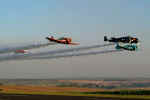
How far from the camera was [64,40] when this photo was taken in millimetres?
82188

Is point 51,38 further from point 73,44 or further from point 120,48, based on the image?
point 120,48

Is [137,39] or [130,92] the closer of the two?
[137,39]

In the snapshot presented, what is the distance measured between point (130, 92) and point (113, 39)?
2041 cm

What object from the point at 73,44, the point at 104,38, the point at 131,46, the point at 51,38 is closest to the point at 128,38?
the point at 131,46

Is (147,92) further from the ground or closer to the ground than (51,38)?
closer to the ground

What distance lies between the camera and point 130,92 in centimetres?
9775

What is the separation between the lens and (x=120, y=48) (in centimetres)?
8969

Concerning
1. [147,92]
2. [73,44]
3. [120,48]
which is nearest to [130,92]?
[147,92]

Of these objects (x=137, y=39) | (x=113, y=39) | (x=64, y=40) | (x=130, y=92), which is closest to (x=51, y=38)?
(x=64, y=40)

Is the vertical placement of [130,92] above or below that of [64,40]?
below

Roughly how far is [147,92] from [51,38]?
35780 millimetres

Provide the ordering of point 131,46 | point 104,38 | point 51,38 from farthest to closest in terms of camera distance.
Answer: point 104,38, point 131,46, point 51,38

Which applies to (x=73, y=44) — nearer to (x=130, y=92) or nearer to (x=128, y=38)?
Answer: (x=128, y=38)

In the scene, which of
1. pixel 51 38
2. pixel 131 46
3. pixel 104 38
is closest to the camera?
pixel 51 38
